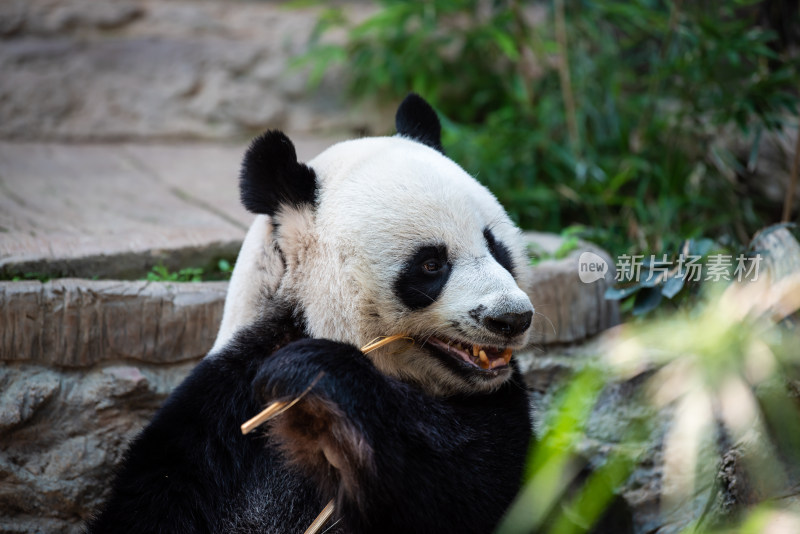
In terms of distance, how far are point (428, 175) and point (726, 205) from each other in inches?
137

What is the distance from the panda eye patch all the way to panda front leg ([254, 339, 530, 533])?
0.28 m

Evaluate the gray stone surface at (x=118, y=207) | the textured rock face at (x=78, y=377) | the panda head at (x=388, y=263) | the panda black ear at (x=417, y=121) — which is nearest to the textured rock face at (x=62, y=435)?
the textured rock face at (x=78, y=377)

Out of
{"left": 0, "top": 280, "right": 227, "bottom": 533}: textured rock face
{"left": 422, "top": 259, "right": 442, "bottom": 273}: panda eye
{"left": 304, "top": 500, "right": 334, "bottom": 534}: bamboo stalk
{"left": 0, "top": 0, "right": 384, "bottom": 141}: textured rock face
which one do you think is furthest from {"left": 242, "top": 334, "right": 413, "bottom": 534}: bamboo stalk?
{"left": 0, "top": 0, "right": 384, "bottom": 141}: textured rock face

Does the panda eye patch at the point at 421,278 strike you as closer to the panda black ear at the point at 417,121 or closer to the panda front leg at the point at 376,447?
the panda front leg at the point at 376,447

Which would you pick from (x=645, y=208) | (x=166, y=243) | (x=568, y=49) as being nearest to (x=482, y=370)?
(x=166, y=243)

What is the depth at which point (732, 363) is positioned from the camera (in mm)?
2791

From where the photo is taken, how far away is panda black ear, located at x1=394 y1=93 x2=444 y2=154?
3.03 m

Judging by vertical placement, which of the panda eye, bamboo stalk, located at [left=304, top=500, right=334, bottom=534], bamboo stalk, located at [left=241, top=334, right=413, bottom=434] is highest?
the panda eye

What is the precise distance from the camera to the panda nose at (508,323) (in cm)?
224

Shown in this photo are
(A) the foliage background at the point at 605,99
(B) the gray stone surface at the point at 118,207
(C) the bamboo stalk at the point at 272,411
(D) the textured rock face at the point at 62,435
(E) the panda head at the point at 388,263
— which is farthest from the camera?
(A) the foliage background at the point at 605,99

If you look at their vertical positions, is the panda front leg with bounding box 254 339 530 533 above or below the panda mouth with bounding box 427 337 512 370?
below

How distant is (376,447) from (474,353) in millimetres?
500

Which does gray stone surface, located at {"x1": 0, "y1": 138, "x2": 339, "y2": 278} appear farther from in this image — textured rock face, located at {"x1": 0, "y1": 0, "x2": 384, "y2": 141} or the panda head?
the panda head

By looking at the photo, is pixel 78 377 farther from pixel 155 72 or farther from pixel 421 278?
pixel 155 72
